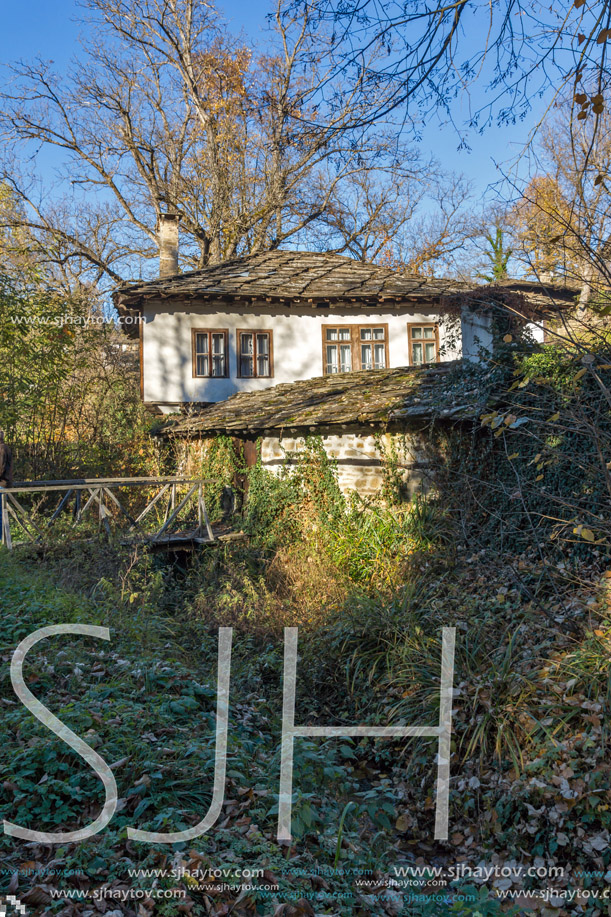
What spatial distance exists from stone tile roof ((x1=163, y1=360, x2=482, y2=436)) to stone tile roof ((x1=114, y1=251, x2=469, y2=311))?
2.71 metres

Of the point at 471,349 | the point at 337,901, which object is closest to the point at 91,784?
the point at 337,901

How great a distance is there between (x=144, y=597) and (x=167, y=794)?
448 cm

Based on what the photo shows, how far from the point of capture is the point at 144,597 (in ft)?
26.1

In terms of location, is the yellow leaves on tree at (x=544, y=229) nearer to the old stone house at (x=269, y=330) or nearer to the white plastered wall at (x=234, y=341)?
the old stone house at (x=269, y=330)

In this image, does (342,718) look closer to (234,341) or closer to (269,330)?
(234,341)

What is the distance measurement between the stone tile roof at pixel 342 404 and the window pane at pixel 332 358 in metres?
2.36

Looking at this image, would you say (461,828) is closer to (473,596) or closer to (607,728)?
(607,728)

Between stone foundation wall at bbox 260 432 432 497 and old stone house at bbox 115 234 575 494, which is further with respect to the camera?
old stone house at bbox 115 234 575 494

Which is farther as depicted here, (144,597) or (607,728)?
(144,597)

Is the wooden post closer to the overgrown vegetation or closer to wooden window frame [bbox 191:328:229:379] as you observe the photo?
the overgrown vegetation

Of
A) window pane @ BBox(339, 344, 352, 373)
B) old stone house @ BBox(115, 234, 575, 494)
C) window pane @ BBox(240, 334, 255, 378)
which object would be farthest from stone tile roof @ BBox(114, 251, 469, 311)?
window pane @ BBox(339, 344, 352, 373)

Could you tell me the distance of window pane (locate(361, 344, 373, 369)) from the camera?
16875mm

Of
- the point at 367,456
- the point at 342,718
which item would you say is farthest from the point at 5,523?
the point at 342,718

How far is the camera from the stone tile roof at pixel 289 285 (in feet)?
51.4
